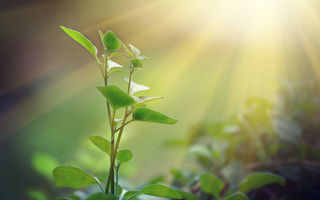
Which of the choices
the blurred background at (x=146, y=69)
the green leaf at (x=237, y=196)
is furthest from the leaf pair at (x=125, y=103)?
the blurred background at (x=146, y=69)

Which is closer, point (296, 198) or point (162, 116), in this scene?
point (162, 116)

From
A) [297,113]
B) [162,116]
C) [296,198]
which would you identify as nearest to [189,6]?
[297,113]

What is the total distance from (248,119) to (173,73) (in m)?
1.36

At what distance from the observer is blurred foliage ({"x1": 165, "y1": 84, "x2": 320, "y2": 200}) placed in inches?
17.2

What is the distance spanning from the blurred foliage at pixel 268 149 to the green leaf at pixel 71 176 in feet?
0.61

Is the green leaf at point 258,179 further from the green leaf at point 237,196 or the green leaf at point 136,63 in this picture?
the green leaf at point 136,63

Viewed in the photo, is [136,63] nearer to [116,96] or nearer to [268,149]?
[116,96]

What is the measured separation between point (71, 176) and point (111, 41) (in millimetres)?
149

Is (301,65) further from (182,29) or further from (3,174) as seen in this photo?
(3,174)

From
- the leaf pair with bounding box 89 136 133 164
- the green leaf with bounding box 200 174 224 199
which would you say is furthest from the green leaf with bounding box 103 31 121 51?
the green leaf with bounding box 200 174 224 199

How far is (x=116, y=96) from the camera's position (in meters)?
0.20

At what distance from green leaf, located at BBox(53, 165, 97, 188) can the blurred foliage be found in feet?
0.61

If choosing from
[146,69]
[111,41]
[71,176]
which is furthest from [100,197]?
[146,69]

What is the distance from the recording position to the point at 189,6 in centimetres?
158
